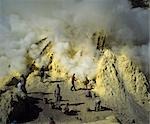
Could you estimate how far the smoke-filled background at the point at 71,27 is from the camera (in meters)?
23.5

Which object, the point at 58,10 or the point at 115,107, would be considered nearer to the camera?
the point at 115,107

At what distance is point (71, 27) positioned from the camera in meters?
24.0

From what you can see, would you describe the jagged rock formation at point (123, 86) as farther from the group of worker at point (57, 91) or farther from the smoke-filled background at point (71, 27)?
the group of worker at point (57, 91)

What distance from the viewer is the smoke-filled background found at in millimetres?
23500

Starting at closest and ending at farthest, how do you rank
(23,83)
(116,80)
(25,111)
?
(25,111), (23,83), (116,80)

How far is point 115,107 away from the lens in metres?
22.0

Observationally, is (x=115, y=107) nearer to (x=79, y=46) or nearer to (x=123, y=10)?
(x=79, y=46)

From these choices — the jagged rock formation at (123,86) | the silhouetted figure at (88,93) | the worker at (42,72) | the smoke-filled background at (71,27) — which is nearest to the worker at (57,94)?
the silhouetted figure at (88,93)

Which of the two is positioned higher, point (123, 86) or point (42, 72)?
point (42, 72)

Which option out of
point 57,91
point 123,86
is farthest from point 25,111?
point 123,86

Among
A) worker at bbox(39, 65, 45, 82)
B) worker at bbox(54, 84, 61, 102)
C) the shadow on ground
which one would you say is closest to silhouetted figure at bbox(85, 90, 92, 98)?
worker at bbox(54, 84, 61, 102)

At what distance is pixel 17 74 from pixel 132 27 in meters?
6.12

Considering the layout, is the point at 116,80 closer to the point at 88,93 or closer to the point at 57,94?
the point at 88,93

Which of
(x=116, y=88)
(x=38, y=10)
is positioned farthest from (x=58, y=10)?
(x=116, y=88)
